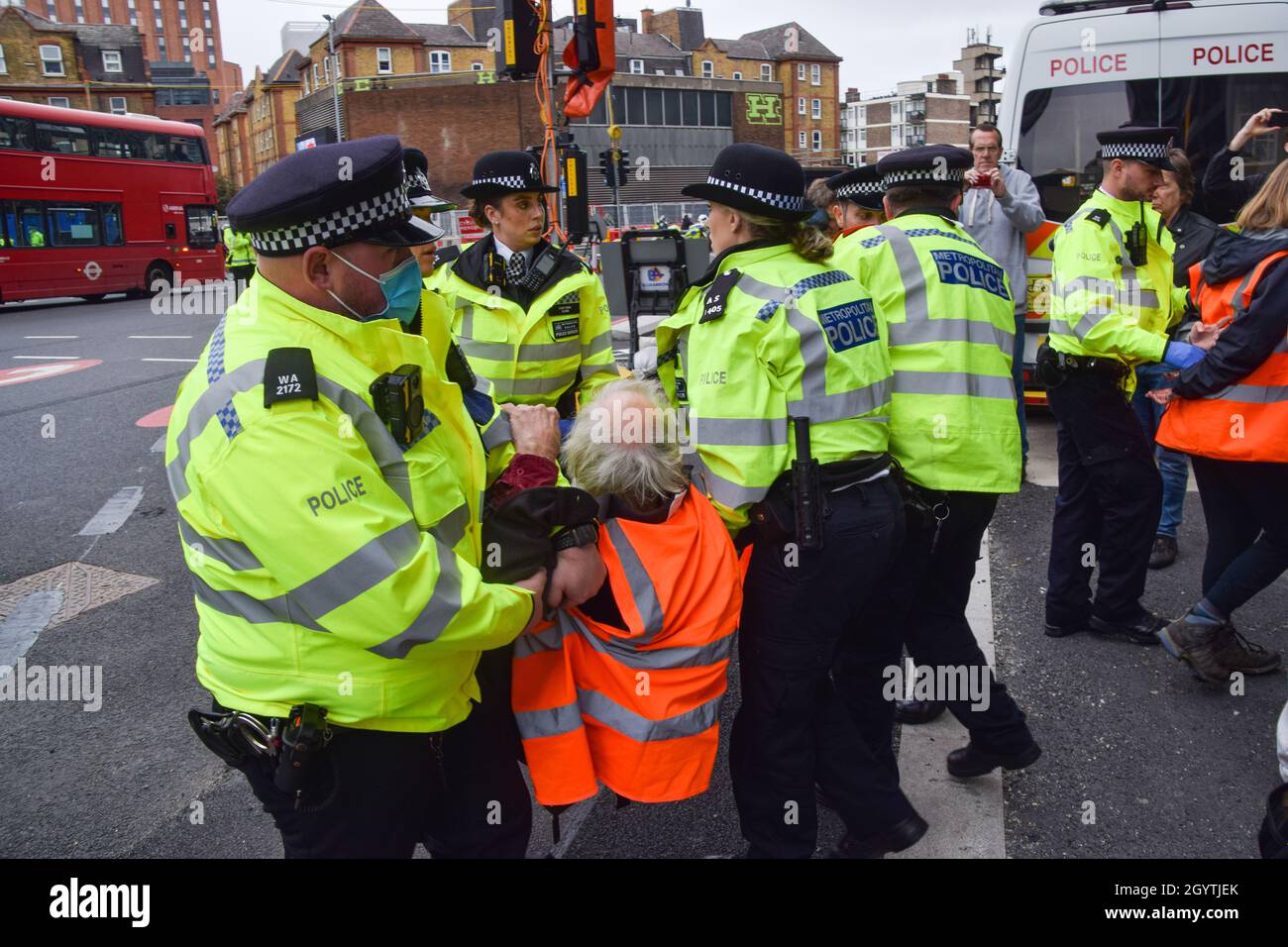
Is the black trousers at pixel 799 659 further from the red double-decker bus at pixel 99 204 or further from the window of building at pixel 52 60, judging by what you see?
the window of building at pixel 52 60

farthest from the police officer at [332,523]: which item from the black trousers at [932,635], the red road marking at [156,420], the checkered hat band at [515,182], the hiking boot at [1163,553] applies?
the red road marking at [156,420]

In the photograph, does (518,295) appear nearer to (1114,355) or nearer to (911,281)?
(911,281)

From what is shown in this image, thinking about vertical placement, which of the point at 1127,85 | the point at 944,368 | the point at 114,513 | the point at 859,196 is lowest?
the point at 114,513

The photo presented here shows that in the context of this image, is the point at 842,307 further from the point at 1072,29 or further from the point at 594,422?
the point at 1072,29

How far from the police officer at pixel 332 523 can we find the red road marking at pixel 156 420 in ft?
25.9

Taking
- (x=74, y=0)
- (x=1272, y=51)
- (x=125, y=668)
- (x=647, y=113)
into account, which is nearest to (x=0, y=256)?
(x=125, y=668)

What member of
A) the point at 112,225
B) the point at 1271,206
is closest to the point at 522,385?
the point at 1271,206

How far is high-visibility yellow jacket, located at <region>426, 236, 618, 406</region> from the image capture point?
13.7 feet

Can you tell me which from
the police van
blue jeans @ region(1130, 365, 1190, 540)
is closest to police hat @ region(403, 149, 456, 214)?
blue jeans @ region(1130, 365, 1190, 540)

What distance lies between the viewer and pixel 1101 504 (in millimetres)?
4461

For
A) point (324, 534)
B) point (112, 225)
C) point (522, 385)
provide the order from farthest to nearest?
point (112, 225) → point (522, 385) → point (324, 534)

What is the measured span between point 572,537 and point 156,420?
332 inches

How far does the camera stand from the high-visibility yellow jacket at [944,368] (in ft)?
10.4

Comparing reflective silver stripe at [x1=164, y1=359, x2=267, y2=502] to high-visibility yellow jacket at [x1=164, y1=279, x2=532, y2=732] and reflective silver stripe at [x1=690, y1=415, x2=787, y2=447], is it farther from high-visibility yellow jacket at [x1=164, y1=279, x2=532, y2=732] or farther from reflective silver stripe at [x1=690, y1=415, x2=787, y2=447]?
reflective silver stripe at [x1=690, y1=415, x2=787, y2=447]
